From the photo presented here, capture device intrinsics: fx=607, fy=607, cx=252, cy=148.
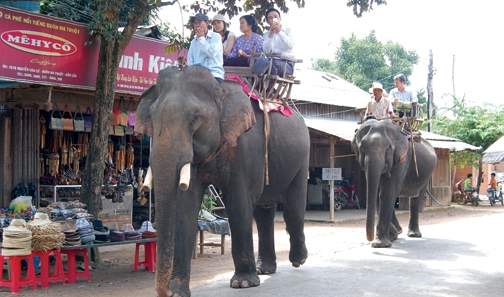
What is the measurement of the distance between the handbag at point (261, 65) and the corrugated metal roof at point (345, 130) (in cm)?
886

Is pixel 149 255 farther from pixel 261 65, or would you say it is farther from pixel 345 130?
pixel 345 130

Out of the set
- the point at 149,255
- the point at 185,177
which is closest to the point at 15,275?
the point at 149,255

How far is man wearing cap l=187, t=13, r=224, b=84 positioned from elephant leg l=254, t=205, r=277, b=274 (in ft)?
7.71

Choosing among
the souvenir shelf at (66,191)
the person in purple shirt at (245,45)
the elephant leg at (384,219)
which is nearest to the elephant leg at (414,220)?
the elephant leg at (384,219)

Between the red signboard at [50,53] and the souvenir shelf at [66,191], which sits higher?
the red signboard at [50,53]

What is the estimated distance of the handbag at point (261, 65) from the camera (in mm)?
7457

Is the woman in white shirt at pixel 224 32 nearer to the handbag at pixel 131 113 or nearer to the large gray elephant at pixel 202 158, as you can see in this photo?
the large gray elephant at pixel 202 158

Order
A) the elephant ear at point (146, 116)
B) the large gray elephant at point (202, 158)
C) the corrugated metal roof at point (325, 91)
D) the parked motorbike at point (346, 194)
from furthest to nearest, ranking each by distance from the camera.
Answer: the parked motorbike at point (346, 194), the corrugated metal roof at point (325, 91), the elephant ear at point (146, 116), the large gray elephant at point (202, 158)

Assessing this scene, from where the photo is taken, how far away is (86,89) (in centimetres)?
1070

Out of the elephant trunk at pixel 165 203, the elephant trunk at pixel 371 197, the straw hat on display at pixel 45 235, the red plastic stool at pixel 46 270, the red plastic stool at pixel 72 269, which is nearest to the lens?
the elephant trunk at pixel 165 203

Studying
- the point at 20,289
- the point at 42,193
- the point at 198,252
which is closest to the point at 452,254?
the point at 198,252

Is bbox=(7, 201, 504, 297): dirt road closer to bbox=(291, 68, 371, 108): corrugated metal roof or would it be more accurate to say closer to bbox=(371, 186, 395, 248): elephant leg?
bbox=(371, 186, 395, 248): elephant leg

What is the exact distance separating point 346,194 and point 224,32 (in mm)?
15411

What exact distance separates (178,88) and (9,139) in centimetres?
652
